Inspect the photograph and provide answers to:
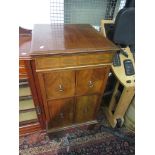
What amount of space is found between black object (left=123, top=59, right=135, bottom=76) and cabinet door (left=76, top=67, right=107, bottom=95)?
0.28 meters

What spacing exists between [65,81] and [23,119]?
0.63 meters

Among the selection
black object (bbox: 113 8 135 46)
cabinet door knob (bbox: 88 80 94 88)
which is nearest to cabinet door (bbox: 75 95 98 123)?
cabinet door knob (bbox: 88 80 94 88)

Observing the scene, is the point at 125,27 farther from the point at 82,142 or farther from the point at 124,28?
the point at 82,142

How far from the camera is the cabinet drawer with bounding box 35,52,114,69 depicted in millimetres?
902

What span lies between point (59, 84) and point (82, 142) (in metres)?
0.72

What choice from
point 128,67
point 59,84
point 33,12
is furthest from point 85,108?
point 33,12

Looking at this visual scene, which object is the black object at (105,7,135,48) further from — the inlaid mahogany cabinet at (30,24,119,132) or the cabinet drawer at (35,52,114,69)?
the cabinet drawer at (35,52,114,69)

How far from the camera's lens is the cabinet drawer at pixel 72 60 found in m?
0.90

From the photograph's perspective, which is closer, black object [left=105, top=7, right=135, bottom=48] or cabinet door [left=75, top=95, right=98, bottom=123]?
black object [left=105, top=7, right=135, bottom=48]

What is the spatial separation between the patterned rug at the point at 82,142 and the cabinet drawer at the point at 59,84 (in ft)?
1.69

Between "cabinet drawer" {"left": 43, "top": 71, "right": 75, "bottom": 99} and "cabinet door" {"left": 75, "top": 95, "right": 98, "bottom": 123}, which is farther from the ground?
"cabinet drawer" {"left": 43, "top": 71, "right": 75, "bottom": 99}

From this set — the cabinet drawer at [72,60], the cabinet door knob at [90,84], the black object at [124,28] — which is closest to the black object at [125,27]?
the black object at [124,28]
